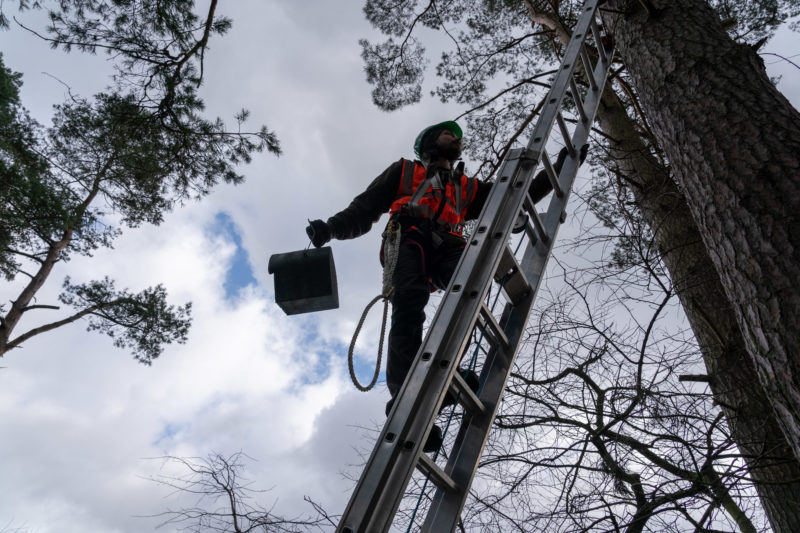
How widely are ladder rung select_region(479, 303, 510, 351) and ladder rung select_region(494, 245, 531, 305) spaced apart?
202mm

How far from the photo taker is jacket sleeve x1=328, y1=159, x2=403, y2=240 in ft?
8.92

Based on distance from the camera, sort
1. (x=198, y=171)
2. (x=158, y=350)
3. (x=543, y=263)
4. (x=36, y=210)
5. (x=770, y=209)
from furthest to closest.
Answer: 1. (x=158, y=350)
2. (x=36, y=210)
3. (x=198, y=171)
4. (x=543, y=263)
5. (x=770, y=209)

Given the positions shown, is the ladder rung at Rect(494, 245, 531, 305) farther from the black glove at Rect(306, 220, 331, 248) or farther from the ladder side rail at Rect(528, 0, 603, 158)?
the black glove at Rect(306, 220, 331, 248)

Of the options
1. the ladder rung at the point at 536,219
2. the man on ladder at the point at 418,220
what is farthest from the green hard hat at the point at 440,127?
the ladder rung at the point at 536,219

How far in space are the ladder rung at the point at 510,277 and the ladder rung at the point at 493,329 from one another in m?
0.20

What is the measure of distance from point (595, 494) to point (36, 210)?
8.90m

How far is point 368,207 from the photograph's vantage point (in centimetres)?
285

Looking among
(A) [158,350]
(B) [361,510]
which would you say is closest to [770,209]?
(B) [361,510]

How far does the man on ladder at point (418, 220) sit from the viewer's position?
7.77 ft

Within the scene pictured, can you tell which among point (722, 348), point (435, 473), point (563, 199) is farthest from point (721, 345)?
point (435, 473)

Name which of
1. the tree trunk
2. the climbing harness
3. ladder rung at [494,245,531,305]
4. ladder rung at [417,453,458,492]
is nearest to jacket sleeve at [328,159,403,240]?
the climbing harness

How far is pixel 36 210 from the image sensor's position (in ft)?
27.2

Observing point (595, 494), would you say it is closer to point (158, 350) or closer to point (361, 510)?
point (361, 510)

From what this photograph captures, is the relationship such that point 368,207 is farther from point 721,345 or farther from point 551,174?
point 721,345
